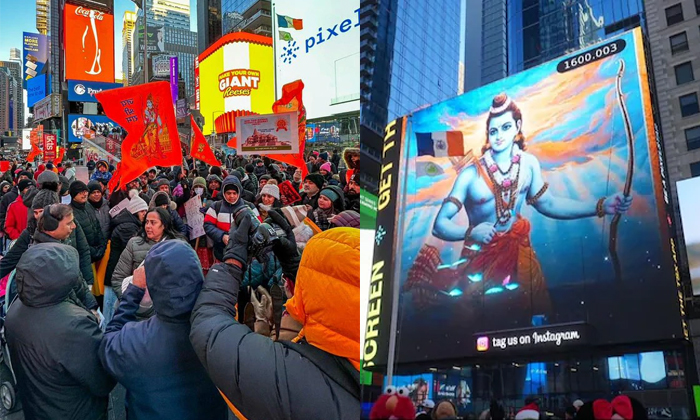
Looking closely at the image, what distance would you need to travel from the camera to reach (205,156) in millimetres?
3961

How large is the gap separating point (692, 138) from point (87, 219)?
148 inches

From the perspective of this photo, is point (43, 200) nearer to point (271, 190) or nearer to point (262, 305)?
point (271, 190)

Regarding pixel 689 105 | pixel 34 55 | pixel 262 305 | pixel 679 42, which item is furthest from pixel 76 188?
pixel 34 55

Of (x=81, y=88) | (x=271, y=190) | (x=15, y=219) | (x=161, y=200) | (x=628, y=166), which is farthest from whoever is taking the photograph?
(x=81, y=88)

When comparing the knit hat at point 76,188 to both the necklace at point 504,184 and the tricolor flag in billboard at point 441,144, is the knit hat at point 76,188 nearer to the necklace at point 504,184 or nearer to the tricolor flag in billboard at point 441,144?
the tricolor flag in billboard at point 441,144

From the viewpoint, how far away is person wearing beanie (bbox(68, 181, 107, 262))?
85.4 inches

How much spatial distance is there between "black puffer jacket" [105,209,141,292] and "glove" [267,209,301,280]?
1568mm

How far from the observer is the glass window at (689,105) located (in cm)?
310

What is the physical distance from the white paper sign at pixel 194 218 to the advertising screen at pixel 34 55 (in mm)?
15052

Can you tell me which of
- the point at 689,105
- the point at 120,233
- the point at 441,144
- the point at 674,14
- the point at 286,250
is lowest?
the point at 286,250

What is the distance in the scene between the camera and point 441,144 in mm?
8273

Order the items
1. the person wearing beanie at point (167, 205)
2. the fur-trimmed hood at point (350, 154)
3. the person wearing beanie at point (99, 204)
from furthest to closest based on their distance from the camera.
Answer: the person wearing beanie at point (99, 204), the person wearing beanie at point (167, 205), the fur-trimmed hood at point (350, 154)

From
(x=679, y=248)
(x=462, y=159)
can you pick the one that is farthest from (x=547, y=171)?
(x=679, y=248)

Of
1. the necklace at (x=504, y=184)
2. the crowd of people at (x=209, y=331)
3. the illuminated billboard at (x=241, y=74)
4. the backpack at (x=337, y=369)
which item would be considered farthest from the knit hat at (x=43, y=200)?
the illuminated billboard at (x=241, y=74)
